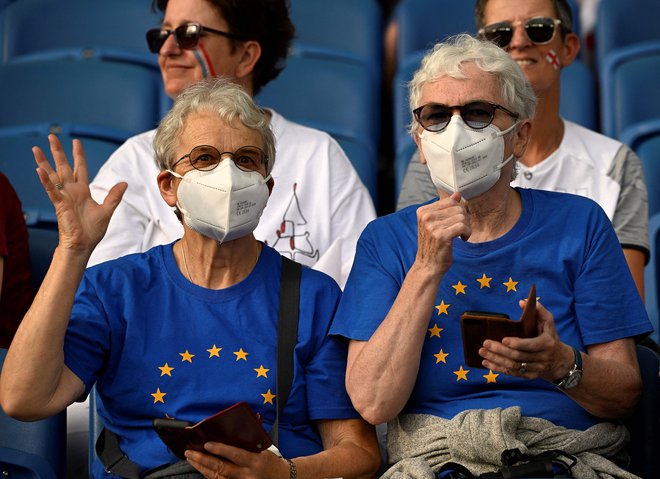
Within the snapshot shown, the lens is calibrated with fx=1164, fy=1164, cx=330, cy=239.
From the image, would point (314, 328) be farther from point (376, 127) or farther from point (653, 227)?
point (376, 127)

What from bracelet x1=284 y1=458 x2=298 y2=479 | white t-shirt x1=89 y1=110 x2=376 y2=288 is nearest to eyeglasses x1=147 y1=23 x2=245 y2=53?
white t-shirt x1=89 y1=110 x2=376 y2=288

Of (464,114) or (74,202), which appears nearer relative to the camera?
(74,202)

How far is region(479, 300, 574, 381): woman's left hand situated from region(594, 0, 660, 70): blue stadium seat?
282cm

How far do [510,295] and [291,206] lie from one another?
1008 millimetres

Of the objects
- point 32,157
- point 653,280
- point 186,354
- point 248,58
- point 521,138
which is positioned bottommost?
point 653,280

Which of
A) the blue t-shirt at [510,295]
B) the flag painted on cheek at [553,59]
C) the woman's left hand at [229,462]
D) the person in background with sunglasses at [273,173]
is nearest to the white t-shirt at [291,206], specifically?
the person in background with sunglasses at [273,173]

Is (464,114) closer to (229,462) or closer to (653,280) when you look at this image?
(229,462)

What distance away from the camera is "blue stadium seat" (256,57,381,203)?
4.76m

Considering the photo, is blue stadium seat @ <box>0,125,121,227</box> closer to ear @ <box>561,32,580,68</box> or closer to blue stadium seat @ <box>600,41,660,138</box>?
ear @ <box>561,32,580,68</box>

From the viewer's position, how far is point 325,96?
4.79 m

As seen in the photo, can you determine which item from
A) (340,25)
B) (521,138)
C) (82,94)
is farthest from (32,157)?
(521,138)

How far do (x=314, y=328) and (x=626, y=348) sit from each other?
72cm

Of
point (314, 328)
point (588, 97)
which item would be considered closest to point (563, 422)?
point (314, 328)

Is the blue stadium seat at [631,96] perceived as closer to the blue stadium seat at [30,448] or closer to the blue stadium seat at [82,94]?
the blue stadium seat at [82,94]
